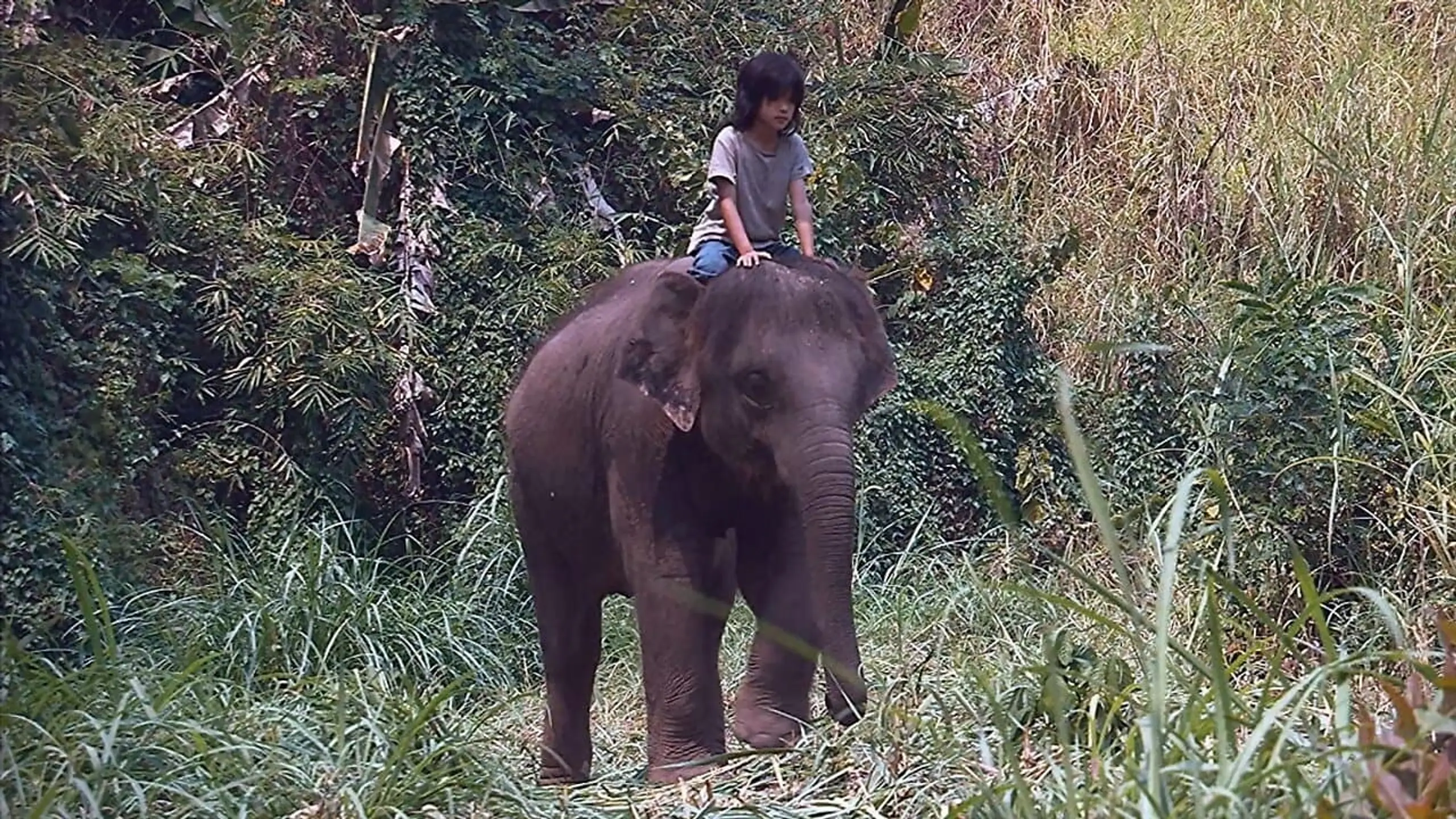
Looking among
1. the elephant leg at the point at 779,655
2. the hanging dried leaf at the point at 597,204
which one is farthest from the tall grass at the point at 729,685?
the hanging dried leaf at the point at 597,204

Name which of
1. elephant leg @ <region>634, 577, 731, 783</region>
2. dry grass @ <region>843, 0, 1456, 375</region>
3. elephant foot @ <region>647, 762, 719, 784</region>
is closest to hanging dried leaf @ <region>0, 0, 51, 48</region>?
elephant leg @ <region>634, 577, 731, 783</region>

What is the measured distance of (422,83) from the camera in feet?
34.3

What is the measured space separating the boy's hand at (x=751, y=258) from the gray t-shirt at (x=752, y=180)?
283mm

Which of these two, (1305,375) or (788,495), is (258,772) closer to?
(788,495)

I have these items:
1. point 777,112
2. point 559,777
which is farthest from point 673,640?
point 777,112

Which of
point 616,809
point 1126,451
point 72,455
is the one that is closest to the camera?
point 616,809

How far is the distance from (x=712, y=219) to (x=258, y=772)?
2559mm

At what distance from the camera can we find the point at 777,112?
237 inches

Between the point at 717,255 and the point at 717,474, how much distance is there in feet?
2.26

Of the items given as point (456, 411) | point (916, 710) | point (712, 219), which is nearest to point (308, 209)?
point (456, 411)

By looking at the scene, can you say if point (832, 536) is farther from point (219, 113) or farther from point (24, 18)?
point (219, 113)

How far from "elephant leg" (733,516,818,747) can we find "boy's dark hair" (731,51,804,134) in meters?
1.19

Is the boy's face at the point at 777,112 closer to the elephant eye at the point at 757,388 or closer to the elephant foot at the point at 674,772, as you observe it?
the elephant eye at the point at 757,388

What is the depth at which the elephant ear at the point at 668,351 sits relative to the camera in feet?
18.5
